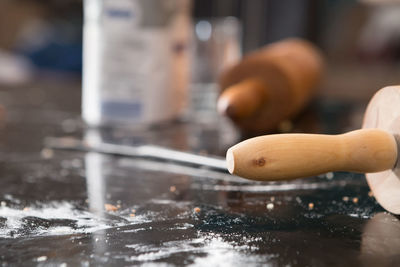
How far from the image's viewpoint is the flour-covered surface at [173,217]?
1.13 feet

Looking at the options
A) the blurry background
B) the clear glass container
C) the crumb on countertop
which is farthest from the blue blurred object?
the crumb on countertop

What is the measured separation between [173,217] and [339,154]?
0.45ft

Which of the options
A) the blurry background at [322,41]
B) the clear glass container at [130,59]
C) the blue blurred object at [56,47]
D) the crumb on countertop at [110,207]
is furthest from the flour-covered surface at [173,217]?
the blue blurred object at [56,47]

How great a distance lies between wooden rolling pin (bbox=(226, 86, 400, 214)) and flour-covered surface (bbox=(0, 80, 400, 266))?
0.12 ft

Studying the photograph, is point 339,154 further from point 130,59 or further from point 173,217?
point 130,59

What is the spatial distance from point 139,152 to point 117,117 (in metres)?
0.20

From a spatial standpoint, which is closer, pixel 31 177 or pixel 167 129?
pixel 31 177

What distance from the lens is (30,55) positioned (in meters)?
2.78

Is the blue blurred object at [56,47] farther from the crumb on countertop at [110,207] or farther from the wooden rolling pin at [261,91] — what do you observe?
the crumb on countertop at [110,207]

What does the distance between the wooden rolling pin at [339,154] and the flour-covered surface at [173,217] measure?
0.12 feet

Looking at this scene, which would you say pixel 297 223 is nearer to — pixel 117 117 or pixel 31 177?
pixel 31 177

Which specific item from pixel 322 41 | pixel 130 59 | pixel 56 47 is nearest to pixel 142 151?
pixel 130 59

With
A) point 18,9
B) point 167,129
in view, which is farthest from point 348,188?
point 18,9

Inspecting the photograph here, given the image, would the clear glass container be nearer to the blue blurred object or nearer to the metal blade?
the metal blade
